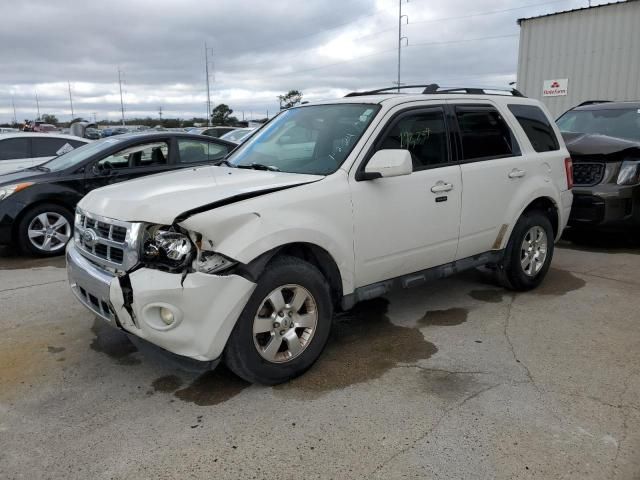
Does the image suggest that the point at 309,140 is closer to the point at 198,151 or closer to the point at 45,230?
the point at 198,151

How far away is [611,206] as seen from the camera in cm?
643

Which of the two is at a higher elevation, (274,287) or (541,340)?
(274,287)

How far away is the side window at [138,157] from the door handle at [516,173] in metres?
4.67

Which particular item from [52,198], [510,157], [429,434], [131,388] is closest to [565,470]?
[429,434]

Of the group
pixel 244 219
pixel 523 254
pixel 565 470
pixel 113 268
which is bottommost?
pixel 565 470

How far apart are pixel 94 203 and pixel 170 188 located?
1.73 feet

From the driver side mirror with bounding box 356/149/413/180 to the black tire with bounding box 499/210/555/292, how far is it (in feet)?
5.95

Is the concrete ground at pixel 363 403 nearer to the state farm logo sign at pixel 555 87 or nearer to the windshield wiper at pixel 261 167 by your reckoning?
the windshield wiper at pixel 261 167

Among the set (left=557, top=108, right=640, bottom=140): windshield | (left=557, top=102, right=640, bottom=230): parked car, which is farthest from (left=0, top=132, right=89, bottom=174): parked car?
(left=557, top=108, right=640, bottom=140): windshield

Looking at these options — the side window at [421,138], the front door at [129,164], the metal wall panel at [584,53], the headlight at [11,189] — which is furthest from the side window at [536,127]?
the metal wall panel at [584,53]

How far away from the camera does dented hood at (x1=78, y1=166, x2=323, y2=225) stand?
116 inches

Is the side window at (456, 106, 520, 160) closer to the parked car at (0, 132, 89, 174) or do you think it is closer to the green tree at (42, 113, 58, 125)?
the parked car at (0, 132, 89, 174)

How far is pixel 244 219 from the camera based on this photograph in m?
3.00

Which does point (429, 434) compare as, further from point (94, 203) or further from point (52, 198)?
point (52, 198)
